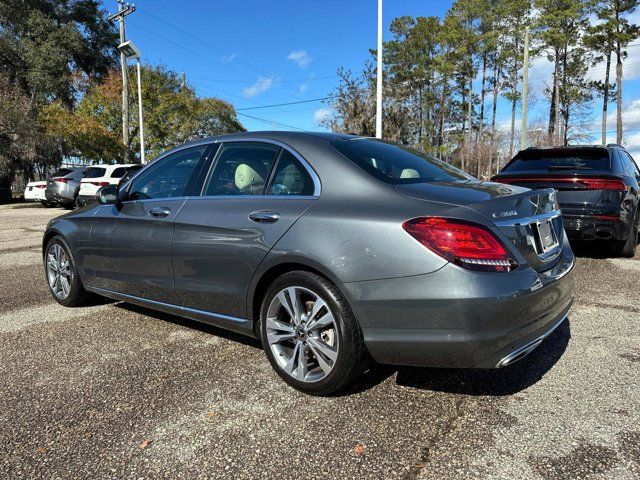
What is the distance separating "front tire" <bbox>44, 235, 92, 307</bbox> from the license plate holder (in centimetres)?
394

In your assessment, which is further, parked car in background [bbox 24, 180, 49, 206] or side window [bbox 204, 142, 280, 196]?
parked car in background [bbox 24, 180, 49, 206]

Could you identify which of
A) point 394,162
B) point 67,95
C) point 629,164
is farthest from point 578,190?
point 67,95

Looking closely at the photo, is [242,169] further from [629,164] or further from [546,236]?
[629,164]

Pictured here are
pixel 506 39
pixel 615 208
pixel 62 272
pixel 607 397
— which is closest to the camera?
pixel 607 397

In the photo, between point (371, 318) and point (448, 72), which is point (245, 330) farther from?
point (448, 72)

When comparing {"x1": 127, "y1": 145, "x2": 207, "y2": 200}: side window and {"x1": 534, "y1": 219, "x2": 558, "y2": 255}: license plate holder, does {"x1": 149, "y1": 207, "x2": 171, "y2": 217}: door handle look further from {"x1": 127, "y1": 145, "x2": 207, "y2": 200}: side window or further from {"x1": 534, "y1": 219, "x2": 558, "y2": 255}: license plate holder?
{"x1": 534, "y1": 219, "x2": 558, "y2": 255}: license plate holder

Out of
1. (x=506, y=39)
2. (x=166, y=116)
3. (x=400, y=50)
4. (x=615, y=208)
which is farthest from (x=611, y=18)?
(x=615, y=208)

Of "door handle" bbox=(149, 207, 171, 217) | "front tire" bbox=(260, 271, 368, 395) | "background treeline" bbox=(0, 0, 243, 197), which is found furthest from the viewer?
"background treeline" bbox=(0, 0, 243, 197)

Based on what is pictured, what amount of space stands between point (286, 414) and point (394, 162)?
169cm

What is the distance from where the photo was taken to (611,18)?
3309 cm

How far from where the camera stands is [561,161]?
654cm

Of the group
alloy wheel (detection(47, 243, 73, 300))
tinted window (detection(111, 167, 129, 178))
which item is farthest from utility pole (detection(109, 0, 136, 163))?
alloy wheel (detection(47, 243, 73, 300))

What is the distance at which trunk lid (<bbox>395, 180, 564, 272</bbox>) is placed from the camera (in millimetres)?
2540

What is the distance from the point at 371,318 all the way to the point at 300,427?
0.67 metres
